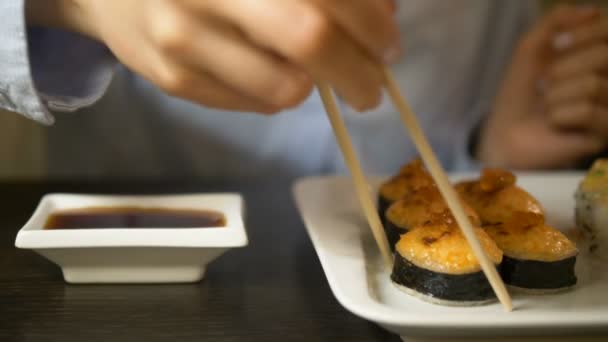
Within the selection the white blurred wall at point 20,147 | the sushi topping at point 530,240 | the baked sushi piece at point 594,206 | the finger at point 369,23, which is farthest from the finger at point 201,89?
the white blurred wall at point 20,147

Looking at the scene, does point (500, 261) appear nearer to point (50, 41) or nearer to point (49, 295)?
point (49, 295)

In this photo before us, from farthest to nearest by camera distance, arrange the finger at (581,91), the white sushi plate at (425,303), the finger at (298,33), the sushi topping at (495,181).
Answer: the finger at (581,91), the sushi topping at (495,181), the white sushi plate at (425,303), the finger at (298,33)

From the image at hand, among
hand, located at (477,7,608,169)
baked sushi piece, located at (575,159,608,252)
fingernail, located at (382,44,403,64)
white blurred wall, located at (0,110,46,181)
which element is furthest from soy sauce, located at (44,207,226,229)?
white blurred wall, located at (0,110,46,181)

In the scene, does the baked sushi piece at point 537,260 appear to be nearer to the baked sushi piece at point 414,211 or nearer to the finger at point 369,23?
the baked sushi piece at point 414,211

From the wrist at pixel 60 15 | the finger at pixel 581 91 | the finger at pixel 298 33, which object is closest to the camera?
the finger at pixel 298 33

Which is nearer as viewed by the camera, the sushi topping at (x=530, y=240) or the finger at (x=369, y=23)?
the finger at (x=369, y=23)

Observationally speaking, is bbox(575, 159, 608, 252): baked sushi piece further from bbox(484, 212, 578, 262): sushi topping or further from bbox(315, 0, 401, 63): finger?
bbox(315, 0, 401, 63): finger

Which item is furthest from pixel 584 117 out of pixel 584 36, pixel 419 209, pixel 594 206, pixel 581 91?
pixel 419 209
